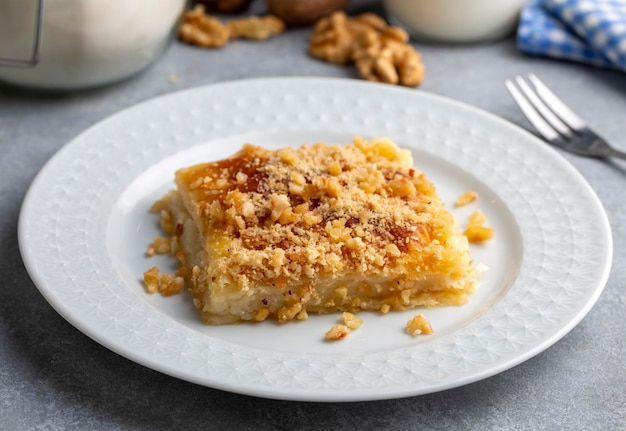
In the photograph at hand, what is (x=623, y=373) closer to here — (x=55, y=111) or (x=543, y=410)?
(x=543, y=410)

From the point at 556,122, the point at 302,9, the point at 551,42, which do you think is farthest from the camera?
the point at 302,9

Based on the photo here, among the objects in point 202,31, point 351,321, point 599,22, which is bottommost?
point 202,31

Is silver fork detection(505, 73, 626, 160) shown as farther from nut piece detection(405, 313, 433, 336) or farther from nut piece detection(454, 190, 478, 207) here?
nut piece detection(405, 313, 433, 336)

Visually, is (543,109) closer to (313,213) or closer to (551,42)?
(551,42)

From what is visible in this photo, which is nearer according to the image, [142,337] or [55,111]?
[142,337]

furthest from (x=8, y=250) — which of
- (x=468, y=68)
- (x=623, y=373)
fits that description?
(x=468, y=68)

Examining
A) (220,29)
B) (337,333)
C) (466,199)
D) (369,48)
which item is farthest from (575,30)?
(337,333)
